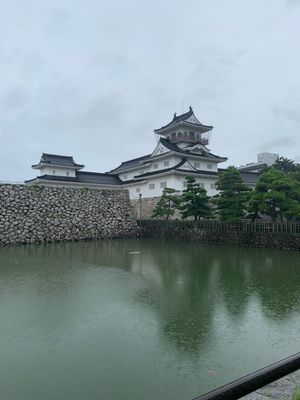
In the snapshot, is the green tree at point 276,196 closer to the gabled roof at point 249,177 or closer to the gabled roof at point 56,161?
the gabled roof at point 249,177

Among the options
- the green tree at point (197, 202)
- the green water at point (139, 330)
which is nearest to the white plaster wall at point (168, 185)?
the green tree at point (197, 202)

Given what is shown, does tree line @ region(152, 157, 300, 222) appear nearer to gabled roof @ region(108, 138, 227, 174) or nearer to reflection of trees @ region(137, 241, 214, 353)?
gabled roof @ region(108, 138, 227, 174)

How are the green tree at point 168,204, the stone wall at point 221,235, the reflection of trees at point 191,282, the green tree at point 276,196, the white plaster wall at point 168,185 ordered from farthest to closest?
the white plaster wall at point 168,185
the green tree at point 168,204
the green tree at point 276,196
the stone wall at point 221,235
the reflection of trees at point 191,282

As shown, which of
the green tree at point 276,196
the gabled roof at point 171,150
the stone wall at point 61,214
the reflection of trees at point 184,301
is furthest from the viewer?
the gabled roof at point 171,150

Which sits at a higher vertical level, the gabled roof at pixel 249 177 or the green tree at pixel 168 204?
the gabled roof at pixel 249 177

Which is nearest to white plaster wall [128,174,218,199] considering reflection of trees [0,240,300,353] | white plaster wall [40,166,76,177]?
white plaster wall [40,166,76,177]

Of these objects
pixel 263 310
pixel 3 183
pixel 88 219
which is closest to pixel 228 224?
pixel 88 219

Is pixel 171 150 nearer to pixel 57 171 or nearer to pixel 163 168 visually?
pixel 163 168

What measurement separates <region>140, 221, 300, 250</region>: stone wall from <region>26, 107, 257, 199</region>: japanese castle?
321 centimetres

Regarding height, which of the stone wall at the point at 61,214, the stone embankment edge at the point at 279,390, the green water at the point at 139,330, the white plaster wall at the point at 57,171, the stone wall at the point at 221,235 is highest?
the white plaster wall at the point at 57,171

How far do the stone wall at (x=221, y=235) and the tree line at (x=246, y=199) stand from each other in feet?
2.36

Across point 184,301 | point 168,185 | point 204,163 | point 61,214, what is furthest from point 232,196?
point 184,301

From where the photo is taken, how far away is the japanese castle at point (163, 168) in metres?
21.0

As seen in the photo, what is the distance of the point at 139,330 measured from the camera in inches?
150
